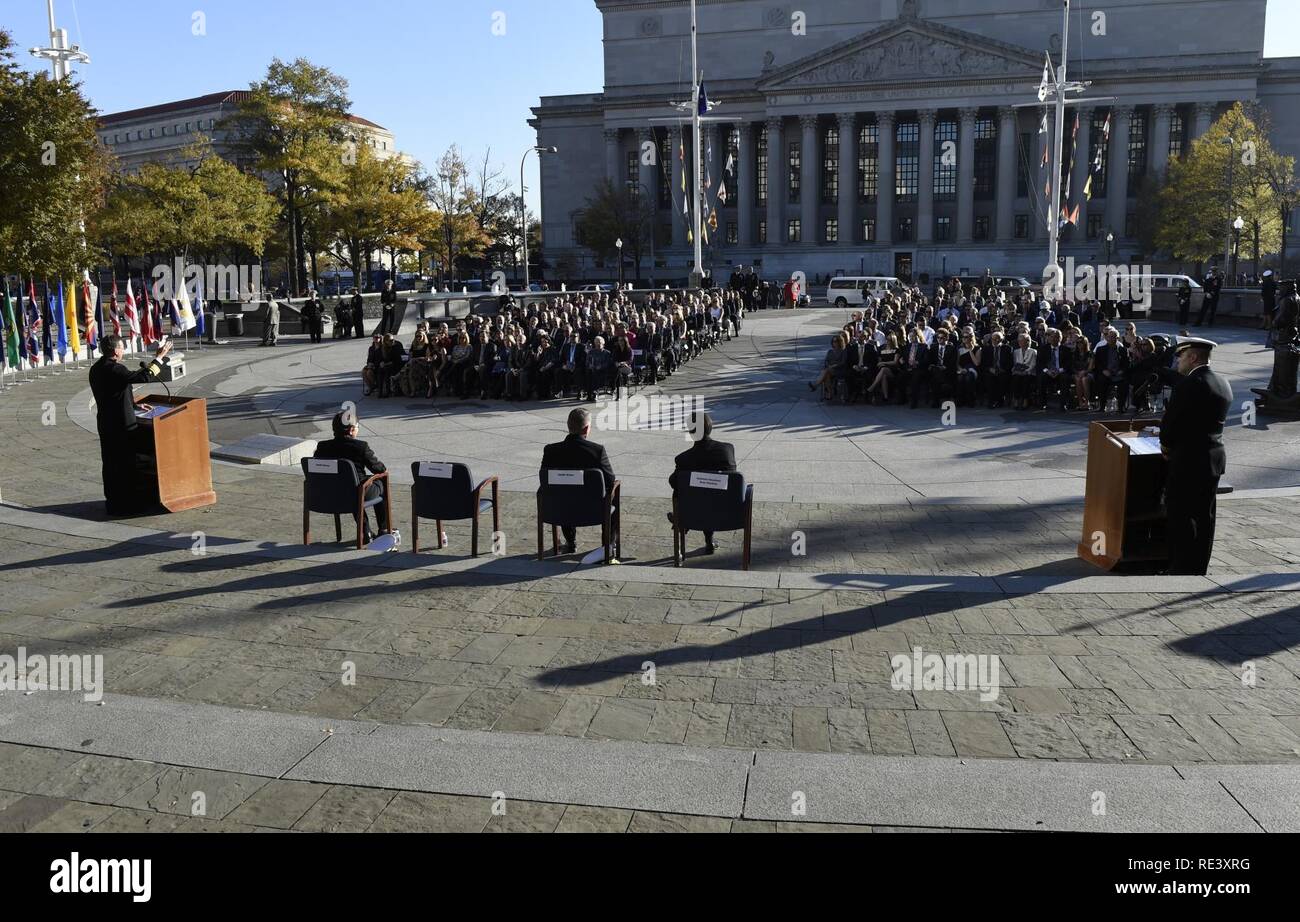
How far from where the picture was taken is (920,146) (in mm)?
83062

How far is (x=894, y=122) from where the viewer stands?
277 feet

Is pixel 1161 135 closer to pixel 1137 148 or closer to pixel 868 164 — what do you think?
pixel 1137 148

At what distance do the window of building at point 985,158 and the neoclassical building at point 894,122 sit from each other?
0.16 meters

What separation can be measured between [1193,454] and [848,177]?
80433 mm

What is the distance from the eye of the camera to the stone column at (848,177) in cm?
8350

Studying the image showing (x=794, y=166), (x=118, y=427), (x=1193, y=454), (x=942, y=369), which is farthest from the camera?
(x=794, y=166)

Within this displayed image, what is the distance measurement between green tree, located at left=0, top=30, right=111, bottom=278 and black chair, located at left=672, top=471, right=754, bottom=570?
22.5 meters

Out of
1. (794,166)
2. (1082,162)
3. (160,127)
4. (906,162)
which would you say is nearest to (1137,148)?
(1082,162)

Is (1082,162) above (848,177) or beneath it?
above

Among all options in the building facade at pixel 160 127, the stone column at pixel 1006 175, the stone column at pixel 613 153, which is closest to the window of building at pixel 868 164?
the stone column at pixel 1006 175

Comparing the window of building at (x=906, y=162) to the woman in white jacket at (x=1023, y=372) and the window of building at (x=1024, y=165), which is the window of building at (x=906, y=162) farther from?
the woman in white jacket at (x=1023, y=372)

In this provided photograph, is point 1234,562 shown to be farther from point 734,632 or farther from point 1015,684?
point 734,632

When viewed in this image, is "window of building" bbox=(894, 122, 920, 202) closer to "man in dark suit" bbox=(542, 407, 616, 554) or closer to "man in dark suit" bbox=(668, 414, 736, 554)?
"man in dark suit" bbox=(668, 414, 736, 554)

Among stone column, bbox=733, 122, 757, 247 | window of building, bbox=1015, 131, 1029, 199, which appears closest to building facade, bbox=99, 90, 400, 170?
stone column, bbox=733, 122, 757, 247
